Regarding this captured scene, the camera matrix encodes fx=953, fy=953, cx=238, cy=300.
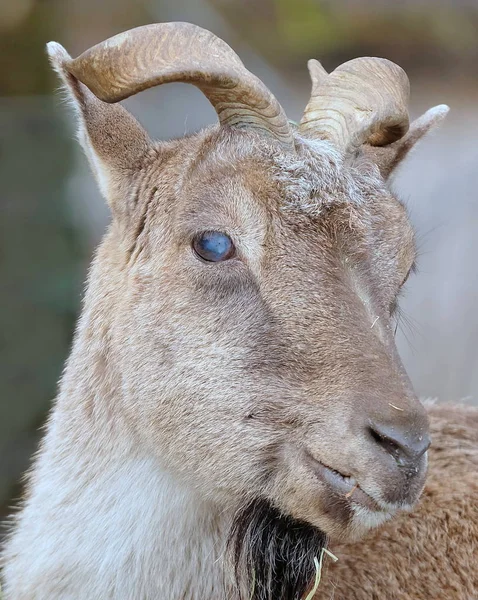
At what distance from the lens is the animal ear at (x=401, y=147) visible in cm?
453

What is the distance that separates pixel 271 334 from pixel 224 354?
0.20 metres

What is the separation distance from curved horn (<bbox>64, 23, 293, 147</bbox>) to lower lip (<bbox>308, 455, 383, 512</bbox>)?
1.52 meters

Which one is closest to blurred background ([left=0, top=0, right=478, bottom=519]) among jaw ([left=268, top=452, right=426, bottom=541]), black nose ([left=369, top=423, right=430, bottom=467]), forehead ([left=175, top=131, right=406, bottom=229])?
forehead ([left=175, top=131, right=406, bottom=229])

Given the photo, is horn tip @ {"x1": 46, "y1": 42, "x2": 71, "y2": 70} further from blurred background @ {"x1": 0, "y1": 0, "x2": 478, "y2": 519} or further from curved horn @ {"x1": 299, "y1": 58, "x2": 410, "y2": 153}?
blurred background @ {"x1": 0, "y1": 0, "x2": 478, "y2": 519}

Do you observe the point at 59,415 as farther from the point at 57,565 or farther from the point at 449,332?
the point at 449,332

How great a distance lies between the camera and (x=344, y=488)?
338cm

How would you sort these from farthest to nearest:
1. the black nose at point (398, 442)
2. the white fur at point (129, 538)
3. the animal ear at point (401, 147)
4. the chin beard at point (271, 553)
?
the animal ear at point (401, 147) → the white fur at point (129, 538) → the chin beard at point (271, 553) → the black nose at point (398, 442)

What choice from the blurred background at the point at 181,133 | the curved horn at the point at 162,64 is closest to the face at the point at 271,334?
the curved horn at the point at 162,64

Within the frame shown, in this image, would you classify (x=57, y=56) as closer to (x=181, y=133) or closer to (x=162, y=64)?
(x=162, y=64)

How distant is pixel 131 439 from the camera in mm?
3963

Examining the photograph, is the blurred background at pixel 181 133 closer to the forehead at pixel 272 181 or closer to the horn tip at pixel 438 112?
the horn tip at pixel 438 112

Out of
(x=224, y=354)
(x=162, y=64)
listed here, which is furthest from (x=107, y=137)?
(x=224, y=354)

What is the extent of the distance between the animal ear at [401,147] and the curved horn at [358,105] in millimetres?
62

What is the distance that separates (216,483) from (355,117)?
1739 mm
